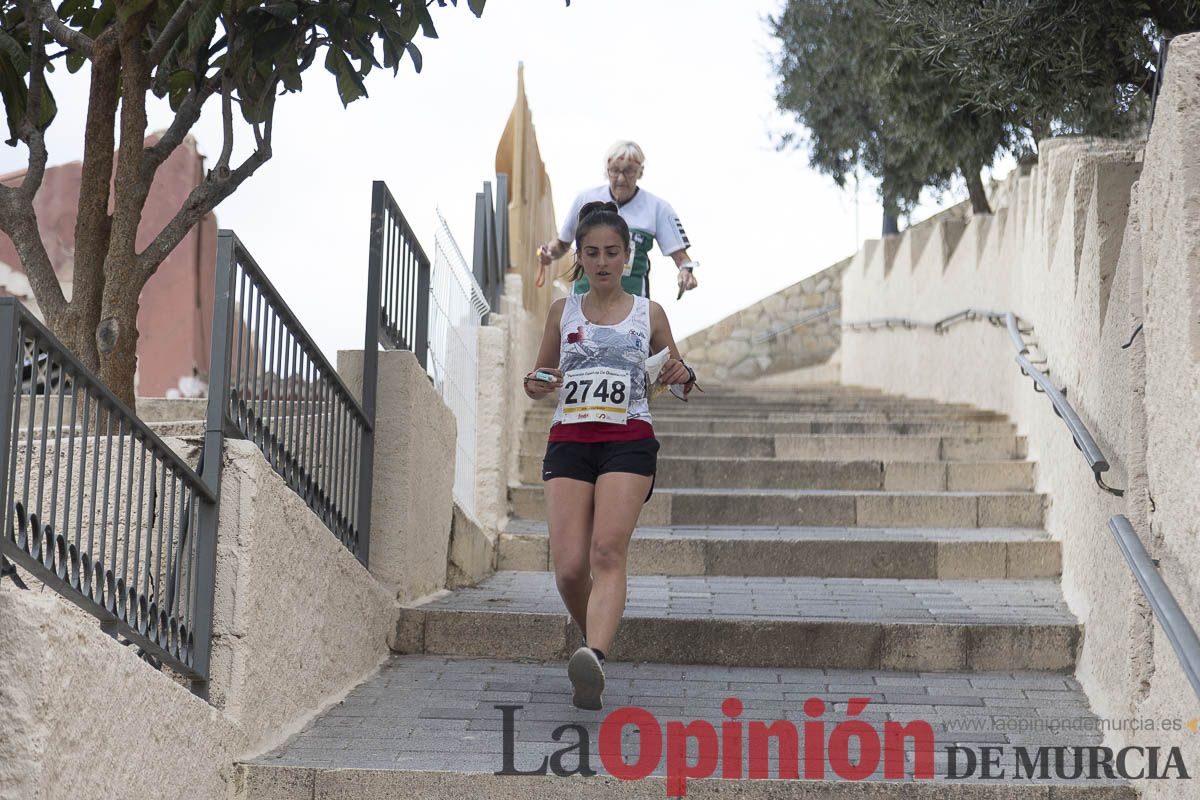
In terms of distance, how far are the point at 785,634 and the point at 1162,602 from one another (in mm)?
2230

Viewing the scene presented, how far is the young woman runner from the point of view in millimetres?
4453

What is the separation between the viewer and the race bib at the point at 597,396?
4504 millimetres

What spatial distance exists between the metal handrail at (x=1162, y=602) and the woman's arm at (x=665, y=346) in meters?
1.36

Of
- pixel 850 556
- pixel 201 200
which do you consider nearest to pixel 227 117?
pixel 201 200

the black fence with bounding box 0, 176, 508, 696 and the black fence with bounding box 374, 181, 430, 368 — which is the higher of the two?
the black fence with bounding box 374, 181, 430, 368

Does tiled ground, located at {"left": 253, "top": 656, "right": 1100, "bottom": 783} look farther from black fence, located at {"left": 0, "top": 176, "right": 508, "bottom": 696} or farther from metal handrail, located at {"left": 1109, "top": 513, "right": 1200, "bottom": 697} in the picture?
metal handrail, located at {"left": 1109, "top": 513, "right": 1200, "bottom": 697}

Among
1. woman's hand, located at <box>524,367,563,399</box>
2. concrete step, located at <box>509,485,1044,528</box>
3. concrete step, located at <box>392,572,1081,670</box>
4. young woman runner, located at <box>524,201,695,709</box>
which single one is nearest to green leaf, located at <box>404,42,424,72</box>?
young woman runner, located at <box>524,201,695,709</box>

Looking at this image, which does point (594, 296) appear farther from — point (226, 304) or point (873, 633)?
point (873, 633)

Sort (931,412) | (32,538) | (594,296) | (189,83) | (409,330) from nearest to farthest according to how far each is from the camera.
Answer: (32,538), (594,296), (189,83), (409,330), (931,412)

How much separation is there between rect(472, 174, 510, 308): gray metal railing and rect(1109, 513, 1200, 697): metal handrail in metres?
4.57

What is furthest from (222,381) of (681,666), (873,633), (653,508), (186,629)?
(653,508)

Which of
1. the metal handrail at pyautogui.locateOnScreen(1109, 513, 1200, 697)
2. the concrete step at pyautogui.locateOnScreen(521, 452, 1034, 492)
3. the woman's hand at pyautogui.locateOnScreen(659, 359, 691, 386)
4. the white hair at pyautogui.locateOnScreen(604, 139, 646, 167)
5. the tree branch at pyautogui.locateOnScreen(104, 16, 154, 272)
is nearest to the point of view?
the metal handrail at pyautogui.locateOnScreen(1109, 513, 1200, 697)

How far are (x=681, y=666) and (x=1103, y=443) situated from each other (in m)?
1.72

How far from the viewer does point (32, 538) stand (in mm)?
3037
